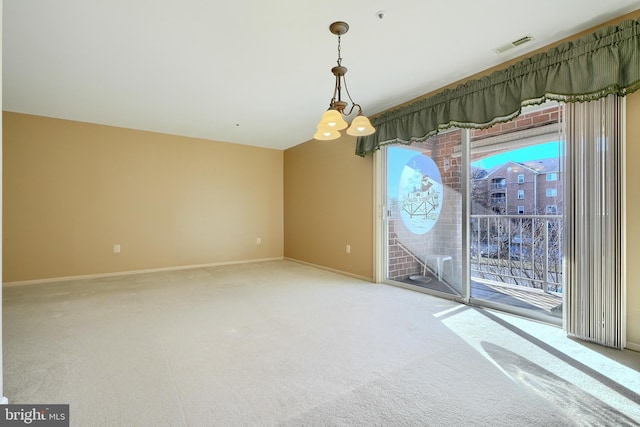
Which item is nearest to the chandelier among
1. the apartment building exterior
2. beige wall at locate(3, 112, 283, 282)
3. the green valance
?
the green valance

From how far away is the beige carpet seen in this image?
1480 mm

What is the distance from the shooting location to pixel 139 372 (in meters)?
1.83

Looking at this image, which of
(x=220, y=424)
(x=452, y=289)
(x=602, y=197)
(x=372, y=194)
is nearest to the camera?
(x=220, y=424)

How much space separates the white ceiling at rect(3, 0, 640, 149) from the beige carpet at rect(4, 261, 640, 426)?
A: 2.35 meters

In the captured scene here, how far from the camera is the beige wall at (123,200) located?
13.4 feet

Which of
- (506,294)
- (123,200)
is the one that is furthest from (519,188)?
(123,200)

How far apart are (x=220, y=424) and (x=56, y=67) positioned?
3.45 m

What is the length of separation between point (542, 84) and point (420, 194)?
168cm

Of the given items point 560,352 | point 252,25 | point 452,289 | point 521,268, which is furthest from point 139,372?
point 521,268

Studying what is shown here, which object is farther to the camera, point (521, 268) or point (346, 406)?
point (521, 268)

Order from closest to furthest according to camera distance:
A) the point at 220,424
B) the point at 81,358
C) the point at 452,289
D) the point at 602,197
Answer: the point at 220,424, the point at 81,358, the point at 602,197, the point at 452,289

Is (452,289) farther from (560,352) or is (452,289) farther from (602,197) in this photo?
(602,197)

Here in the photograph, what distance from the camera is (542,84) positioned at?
241 cm

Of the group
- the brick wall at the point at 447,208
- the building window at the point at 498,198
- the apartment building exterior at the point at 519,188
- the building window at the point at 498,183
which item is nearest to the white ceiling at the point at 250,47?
the brick wall at the point at 447,208
